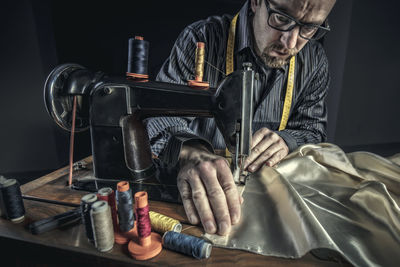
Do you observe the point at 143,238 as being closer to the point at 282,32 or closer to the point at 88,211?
the point at 88,211

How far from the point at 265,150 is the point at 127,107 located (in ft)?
2.00

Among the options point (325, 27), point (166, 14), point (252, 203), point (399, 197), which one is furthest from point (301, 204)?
point (166, 14)

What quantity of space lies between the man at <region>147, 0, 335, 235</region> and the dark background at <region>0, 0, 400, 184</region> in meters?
1.07

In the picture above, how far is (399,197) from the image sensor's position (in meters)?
0.69

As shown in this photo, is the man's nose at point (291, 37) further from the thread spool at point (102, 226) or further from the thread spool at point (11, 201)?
the thread spool at point (11, 201)

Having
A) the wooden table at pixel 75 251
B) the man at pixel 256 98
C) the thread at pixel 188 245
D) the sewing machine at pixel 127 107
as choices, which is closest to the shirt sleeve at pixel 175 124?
the man at pixel 256 98

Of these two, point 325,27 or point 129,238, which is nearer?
point 129,238

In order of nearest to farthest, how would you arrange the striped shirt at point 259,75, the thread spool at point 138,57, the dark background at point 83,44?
1. the thread spool at point 138,57
2. the striped shirt at point 259,75
3. the dark background at point 83,44

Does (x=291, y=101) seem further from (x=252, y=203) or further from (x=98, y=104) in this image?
(x=98, y=104)

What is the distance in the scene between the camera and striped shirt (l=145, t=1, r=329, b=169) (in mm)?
1366

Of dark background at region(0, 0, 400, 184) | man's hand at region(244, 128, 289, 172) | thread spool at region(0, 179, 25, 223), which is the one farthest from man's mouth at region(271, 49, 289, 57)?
dark background at region(0, 0, 400, 184)

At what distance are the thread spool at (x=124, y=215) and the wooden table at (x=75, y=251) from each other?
0.02m

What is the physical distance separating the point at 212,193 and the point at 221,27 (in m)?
1.23

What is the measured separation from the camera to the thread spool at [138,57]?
2.37 ft
